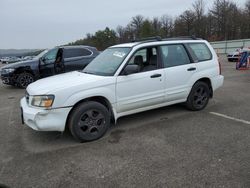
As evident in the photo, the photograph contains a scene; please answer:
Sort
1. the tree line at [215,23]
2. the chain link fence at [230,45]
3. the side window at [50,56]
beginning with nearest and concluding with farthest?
the side window at [50,56] → the chain link fence at [230,45] → the tree line at [215,23]

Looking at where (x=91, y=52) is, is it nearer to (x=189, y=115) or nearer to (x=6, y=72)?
(x=6, y=72)

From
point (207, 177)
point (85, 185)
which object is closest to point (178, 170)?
point (207, 177)

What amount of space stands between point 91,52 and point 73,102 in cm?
697

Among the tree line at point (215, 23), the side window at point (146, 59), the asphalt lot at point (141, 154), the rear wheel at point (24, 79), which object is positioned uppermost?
the tree line at point (215, 23)

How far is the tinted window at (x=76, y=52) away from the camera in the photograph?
10.2 m

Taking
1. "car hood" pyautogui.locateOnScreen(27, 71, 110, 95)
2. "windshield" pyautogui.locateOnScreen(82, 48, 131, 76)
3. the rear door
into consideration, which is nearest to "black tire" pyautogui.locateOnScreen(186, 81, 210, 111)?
the rear door

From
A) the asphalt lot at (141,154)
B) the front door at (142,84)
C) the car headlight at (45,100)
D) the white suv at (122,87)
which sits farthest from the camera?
the front door at (142,84)

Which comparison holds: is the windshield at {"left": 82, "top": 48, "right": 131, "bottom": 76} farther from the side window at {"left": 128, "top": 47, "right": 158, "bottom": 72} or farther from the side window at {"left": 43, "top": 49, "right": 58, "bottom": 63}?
the side window at {"left": 43, "top": 49, "right": 58, "bottom": 63}

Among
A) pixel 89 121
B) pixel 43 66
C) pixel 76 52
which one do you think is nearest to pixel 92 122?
pixel 89 121

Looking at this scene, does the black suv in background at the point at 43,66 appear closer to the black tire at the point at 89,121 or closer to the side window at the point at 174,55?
the side window at the point at 174,55

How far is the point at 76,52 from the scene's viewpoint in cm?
1035

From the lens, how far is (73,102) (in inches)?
155

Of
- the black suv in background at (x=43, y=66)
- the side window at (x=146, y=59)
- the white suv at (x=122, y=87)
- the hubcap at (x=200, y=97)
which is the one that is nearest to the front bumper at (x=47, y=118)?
the white suv at (x=122, y=87)

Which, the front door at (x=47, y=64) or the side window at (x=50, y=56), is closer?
the front door at (x=47, y=64)
